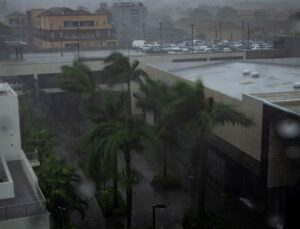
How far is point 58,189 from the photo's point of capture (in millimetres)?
5863

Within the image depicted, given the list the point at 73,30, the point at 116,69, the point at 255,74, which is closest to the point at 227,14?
the point at 73,30

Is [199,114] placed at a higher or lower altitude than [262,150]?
higher

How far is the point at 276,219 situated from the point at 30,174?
3.51 m

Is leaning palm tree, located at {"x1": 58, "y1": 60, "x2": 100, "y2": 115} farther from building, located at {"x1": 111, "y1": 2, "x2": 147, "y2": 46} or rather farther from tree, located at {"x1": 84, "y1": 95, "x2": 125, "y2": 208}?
building, located at {"x1": 111, "y1": 2, "x2": 147, "y2": 46}

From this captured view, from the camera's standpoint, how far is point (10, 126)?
22.6 feet

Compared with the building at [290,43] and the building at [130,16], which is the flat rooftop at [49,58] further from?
the building at [130,16]

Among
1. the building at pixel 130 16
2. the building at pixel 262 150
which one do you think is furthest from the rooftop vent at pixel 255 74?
the building at pixel 130 16

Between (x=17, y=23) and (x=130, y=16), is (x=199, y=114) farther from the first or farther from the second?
(x=130, y=16)

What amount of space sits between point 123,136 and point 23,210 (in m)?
1.61

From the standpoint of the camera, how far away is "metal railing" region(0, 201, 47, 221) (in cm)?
510

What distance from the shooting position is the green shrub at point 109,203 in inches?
283

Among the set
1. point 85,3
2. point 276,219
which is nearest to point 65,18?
point 85,3

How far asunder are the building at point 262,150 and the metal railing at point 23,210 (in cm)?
289

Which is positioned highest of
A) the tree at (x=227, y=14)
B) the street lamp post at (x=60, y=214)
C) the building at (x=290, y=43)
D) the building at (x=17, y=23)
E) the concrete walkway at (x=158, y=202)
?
the tree at (x=227, y=14)
